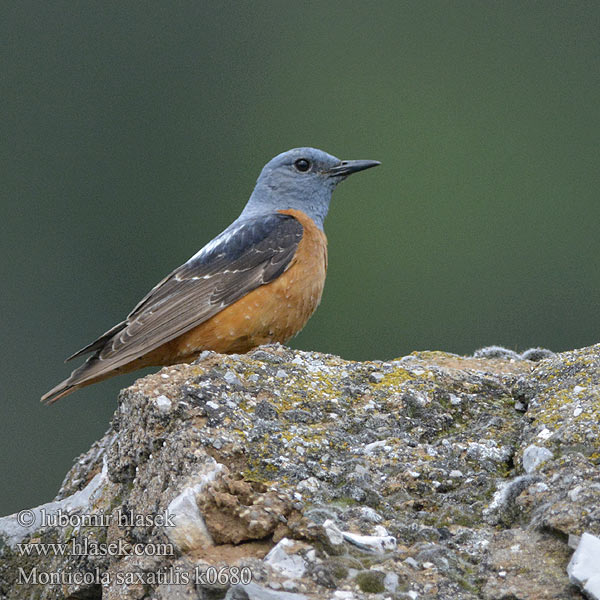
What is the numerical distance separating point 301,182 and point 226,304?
1.72m

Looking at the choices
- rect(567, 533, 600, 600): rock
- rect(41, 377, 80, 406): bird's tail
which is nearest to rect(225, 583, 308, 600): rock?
rect(567, 533, 600, 600): rock

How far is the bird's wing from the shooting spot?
18.6 ft

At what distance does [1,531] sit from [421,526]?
1.80m

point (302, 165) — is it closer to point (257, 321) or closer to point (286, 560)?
point (257, 321)

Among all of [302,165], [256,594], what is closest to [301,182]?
[302,165]

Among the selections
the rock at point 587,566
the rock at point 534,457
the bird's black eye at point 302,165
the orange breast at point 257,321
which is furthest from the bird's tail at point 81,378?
the rock at point 587,566

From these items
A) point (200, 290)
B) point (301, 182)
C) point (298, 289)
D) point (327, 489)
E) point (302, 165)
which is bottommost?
point (327, 489)

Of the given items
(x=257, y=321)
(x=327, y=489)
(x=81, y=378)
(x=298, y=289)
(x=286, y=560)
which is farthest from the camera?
(x=298, y=289)

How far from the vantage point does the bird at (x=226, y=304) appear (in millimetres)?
5668

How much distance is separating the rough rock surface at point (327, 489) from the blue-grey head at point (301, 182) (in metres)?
3.22

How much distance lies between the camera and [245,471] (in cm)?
311

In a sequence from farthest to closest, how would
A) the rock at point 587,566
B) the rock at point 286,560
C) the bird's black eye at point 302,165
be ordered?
the bird's black eye at point 302,165
the rock at point 286,560
the rock at point 587,566

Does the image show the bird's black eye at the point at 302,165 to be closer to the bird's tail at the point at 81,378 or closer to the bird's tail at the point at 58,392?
the bird's tail at the point at 81,378

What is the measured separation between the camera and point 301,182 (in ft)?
23.5
